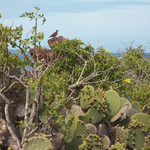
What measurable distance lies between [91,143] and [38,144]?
0.85m

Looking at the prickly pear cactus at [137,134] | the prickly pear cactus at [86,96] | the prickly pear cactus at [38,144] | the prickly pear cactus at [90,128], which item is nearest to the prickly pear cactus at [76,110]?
the prickly pear cactus at [86,96]

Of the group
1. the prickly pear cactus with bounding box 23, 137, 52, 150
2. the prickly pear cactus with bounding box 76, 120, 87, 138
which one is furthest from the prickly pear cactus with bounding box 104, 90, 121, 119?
the prickly pear cactus with bounding box 23, 137, 52, 150

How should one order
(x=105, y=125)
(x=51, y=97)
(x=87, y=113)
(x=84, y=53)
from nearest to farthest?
(x=51, y=97), (x=87, y=113), (x=105, y=125), (x=84, y=53)

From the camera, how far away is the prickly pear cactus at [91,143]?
3602 mm

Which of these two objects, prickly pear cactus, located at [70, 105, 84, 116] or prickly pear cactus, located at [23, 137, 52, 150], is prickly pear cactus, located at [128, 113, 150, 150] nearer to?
prickly pear cactus, located at [70, 105, 84, 116]

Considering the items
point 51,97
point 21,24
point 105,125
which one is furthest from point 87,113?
point 21,24

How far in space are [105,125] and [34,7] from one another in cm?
234

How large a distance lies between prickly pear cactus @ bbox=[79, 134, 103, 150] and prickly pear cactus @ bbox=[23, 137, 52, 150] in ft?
2.13

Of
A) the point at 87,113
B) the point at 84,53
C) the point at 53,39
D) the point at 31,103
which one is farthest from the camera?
the point at 53,39

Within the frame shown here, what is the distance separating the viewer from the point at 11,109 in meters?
3.77

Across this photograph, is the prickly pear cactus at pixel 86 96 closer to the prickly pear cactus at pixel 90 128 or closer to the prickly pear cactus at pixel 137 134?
the prickly pear cactus at pixel 90 128

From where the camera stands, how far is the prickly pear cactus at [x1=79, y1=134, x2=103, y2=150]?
360cm

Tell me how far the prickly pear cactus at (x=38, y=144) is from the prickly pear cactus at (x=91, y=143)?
65cm

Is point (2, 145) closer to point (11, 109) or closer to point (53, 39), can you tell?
point (11, 109)
